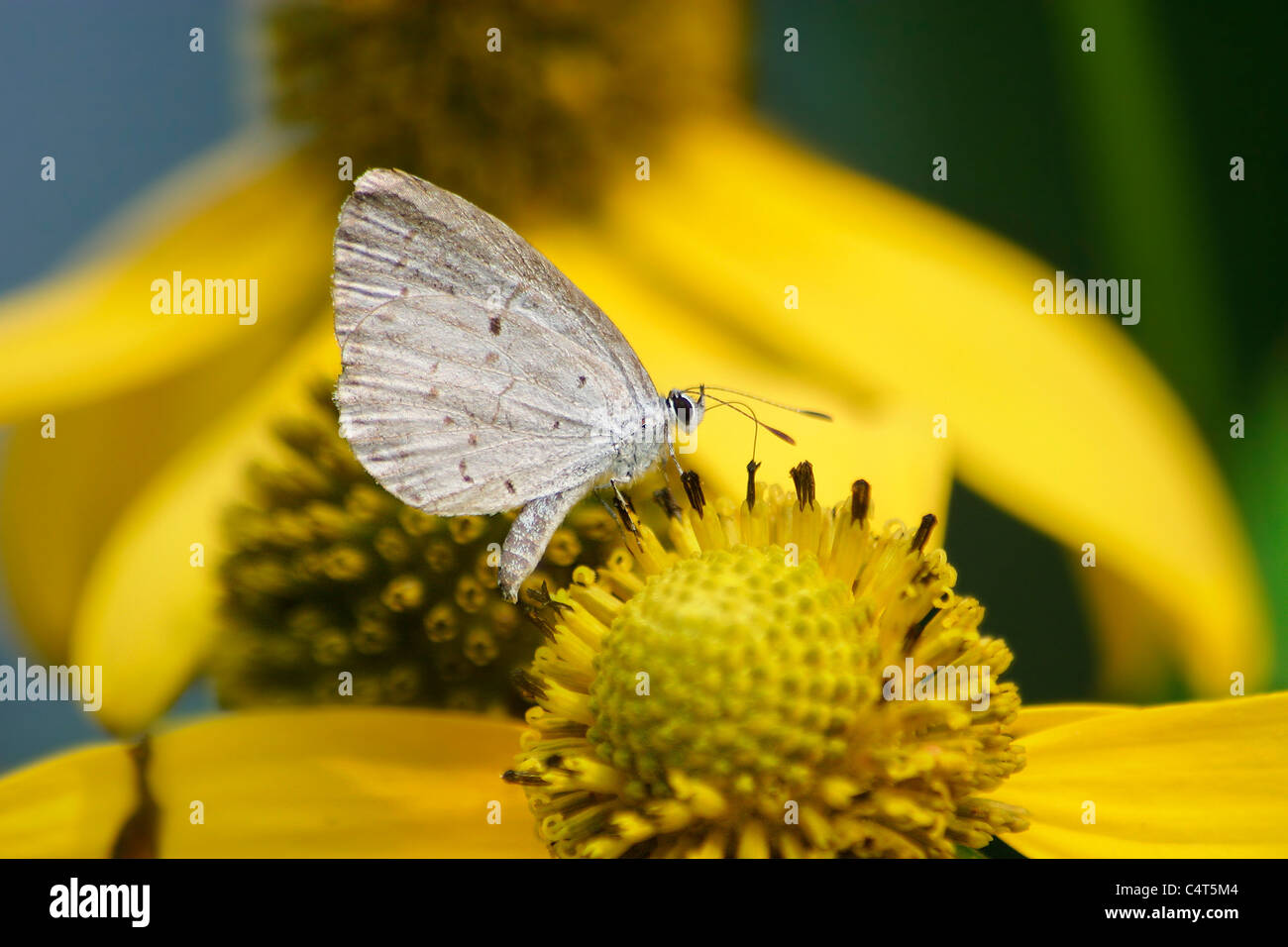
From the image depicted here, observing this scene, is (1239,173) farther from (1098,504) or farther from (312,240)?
(312,240)

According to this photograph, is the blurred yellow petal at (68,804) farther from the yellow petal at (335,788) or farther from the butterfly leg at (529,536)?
the butterfly leg at (529,536)

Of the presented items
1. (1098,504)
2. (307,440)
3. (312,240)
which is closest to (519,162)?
Result: (312,240)

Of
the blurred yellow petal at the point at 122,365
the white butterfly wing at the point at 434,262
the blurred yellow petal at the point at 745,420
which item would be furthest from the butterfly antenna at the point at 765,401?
the blurred yellow petal at the point at 122,365

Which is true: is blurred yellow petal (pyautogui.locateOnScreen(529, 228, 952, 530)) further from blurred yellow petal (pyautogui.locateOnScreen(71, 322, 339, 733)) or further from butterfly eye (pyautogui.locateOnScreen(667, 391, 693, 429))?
blurred yellow petal (pyautogui.locateOnScreen(71, 322, 339, 733))

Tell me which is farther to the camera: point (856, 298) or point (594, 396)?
point (856, 298)

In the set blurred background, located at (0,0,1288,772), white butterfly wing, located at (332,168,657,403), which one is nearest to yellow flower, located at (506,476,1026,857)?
white butterfly wing, located at (332,168,657,403)
